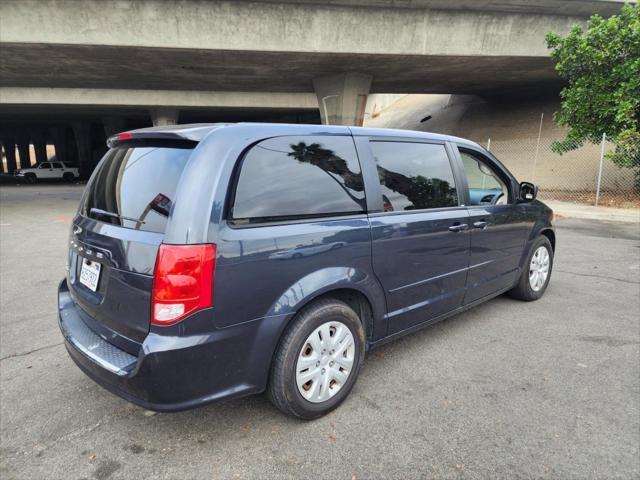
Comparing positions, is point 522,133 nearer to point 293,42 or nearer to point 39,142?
point 293,42

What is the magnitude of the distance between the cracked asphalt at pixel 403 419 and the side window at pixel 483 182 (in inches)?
48.4

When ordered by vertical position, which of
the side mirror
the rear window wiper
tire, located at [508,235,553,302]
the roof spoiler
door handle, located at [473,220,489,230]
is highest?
the roof spoiler

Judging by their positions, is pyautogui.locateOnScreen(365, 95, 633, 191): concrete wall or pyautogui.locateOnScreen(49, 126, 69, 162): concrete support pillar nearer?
pyautogui.locateOnScreen(365, 95, 633, 191): concrete wall

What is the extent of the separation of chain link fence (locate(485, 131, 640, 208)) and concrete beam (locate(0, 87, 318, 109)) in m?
12.0

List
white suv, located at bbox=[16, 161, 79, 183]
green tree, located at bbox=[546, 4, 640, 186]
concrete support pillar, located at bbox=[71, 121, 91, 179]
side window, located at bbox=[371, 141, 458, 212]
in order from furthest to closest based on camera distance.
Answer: concrete support pillar, located at bbox=[71, 121, 91, 179] → white suv, located at bbox=[16, 161, 79, 183] → green tree, located at bbox=[546, 4, 640, 186] → side window, located at bbox=[371, 141, 458, 212]

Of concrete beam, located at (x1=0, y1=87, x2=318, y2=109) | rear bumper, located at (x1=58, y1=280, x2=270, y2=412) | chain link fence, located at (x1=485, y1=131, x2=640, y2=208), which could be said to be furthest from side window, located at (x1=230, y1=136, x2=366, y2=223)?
concrete beam, located at (x1=0, y1=87, x2=318, y2=109)

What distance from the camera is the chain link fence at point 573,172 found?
1355cm

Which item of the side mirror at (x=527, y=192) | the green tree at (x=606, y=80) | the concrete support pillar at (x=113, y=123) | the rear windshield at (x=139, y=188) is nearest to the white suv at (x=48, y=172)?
→ the concrete support pillar at (x=113, y=123)

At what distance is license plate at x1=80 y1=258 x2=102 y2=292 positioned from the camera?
2.35 m

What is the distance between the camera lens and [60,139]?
44.8 metres

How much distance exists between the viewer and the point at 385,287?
9.22 ft

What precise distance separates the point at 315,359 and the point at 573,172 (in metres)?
18.0

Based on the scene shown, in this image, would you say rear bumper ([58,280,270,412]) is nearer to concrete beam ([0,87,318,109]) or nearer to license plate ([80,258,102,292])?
license plate ([80,258,102,292])

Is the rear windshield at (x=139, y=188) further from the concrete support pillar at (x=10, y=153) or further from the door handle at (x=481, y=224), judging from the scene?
the concrete support pillar at (x=10, y=153)
